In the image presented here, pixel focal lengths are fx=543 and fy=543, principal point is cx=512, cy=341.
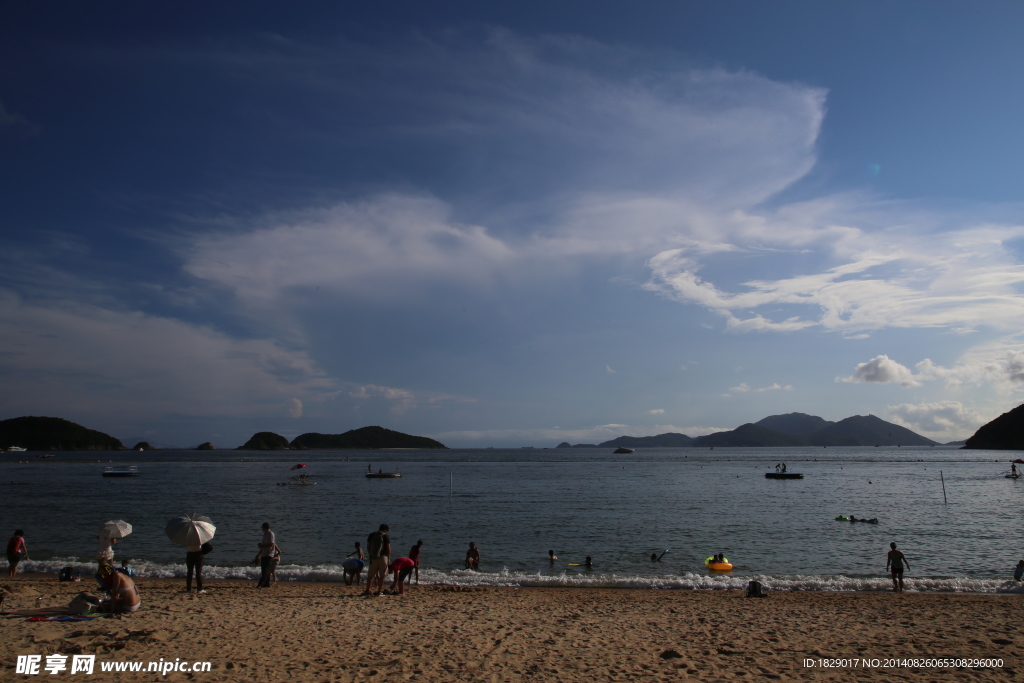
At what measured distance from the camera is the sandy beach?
948 centimetres

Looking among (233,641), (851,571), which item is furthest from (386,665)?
(851,571)

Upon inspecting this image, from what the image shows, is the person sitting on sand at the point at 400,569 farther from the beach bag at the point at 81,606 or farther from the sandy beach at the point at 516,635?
the beach bag at the point at 81,606

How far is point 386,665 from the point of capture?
9547 millimetres

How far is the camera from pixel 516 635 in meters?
11.7

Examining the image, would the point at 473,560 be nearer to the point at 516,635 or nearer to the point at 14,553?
the point at 516,635

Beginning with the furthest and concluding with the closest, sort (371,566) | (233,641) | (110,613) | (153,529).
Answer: (153,529) < (371,566) < (110,613) < (233,641)

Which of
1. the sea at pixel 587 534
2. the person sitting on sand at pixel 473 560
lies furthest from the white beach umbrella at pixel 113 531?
the person sitting on sand at pixel 473 560

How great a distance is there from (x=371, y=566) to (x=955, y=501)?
53.8 m

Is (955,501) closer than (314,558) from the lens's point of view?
No

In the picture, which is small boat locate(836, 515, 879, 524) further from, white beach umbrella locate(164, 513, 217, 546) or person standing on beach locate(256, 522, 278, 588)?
white beach umbrella locate(164, 513, 217, 546)

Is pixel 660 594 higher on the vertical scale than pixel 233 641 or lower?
lower

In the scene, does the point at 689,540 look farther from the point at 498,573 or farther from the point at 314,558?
the point at 314,558

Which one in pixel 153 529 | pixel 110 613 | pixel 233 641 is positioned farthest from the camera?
pixel 153 529

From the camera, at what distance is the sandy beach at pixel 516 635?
9477 millimetres
